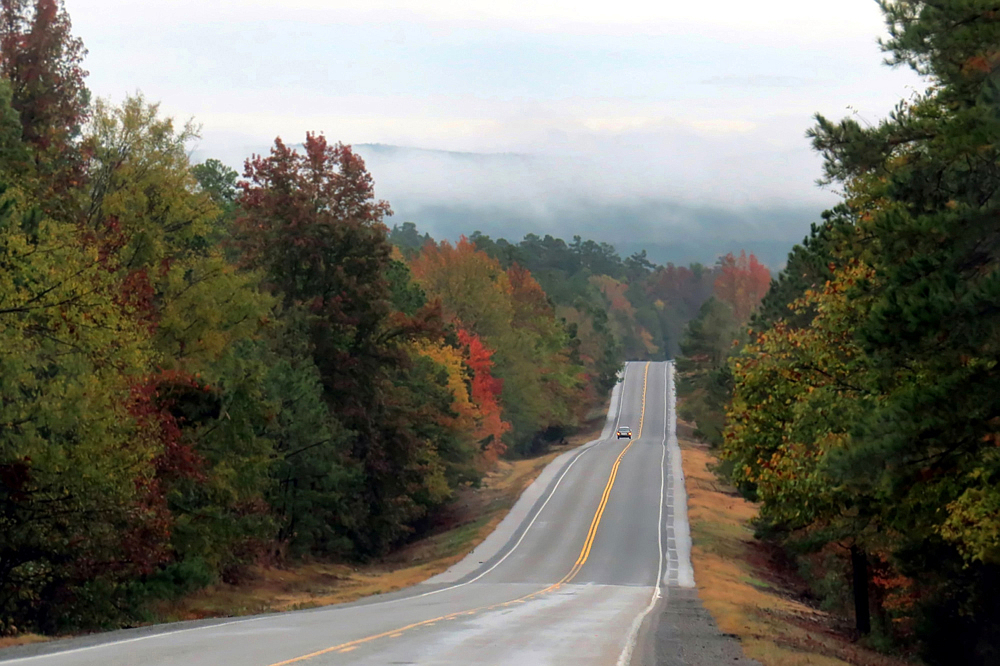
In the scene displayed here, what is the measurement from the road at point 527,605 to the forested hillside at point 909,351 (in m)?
4.82

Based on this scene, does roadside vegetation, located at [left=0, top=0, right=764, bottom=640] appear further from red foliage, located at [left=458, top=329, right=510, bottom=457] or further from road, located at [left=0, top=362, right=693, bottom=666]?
red foliage, located at [left=458, top=329, right=510, bottom=457]

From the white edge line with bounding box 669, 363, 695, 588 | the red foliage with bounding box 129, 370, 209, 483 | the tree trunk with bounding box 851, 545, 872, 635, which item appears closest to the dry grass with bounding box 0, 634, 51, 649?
the red foliage with bounding box 129, 370, 209, 483

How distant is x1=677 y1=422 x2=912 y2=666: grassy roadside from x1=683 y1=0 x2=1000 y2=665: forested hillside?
260 centimetres

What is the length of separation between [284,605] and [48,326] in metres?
14.4

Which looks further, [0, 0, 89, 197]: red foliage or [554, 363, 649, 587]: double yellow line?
[554, 363, 649, 587]: double yellow line

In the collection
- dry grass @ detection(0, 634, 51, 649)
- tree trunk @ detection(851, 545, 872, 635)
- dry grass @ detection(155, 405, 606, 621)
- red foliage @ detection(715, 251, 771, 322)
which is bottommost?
dry grass @ detection(155, 405, 606, 621)

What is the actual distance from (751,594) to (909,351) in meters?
25.1

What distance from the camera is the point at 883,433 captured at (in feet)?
48.3

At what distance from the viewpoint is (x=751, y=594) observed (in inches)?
1480

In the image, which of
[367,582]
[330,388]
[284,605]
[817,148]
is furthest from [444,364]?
[817,148]

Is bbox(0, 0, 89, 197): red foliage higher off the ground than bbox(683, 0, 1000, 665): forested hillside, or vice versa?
bbox(0, 0, 89, 197): red foliage

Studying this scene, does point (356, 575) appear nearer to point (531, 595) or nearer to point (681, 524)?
point (531, 595)

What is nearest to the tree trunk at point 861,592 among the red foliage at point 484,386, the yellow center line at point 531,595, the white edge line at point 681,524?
the yellow center line at point 531,595

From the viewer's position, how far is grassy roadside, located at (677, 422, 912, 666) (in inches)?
768
